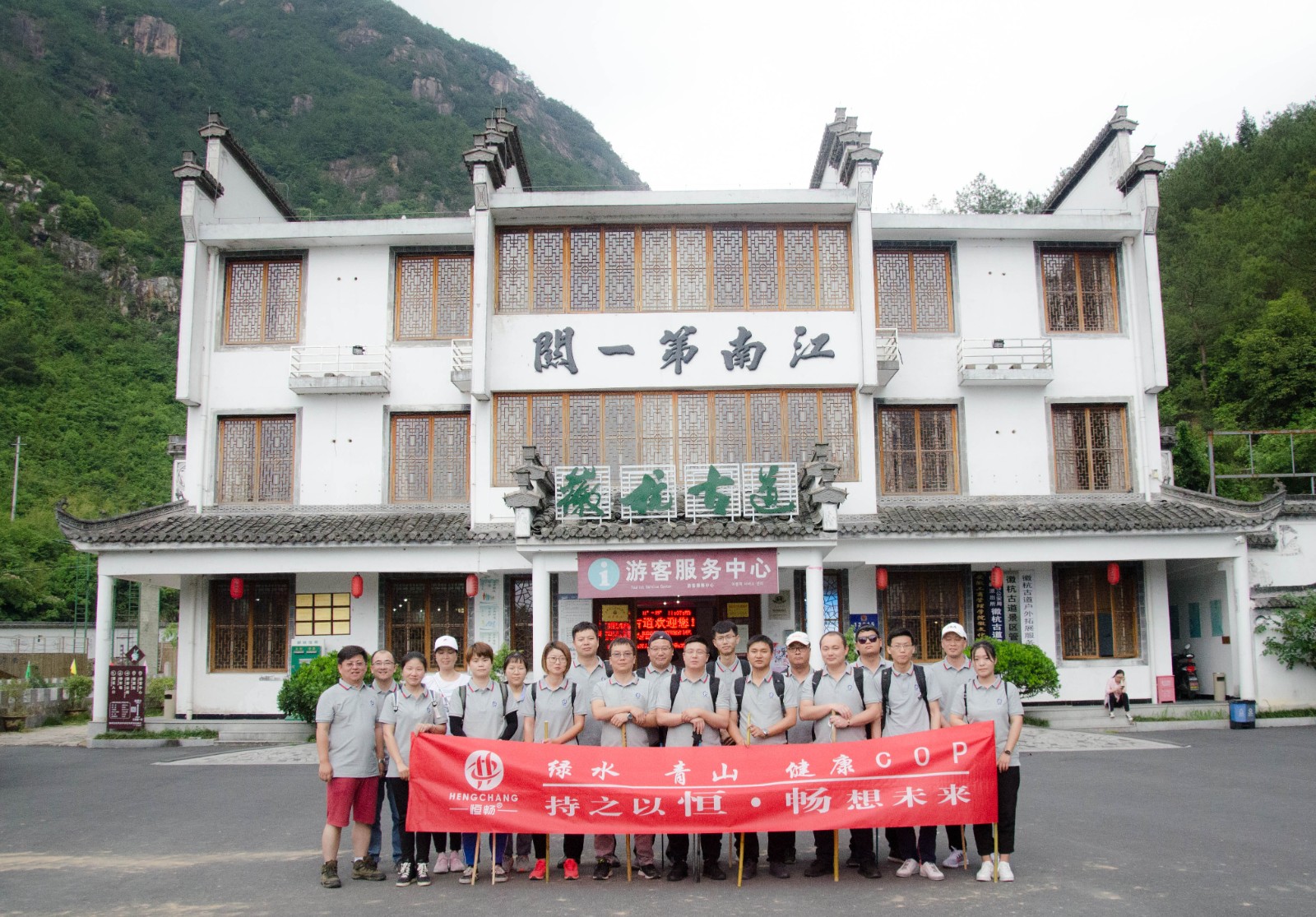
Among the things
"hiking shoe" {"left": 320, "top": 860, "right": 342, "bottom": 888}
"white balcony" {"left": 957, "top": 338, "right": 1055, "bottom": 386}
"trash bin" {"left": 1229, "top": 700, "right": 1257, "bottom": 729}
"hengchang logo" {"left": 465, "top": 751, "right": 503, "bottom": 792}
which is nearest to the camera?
"hiking shoe" {"left": 320, "top": 860, "right": 342, "bottom": 888}

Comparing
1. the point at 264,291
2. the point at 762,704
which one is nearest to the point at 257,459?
the point at 264,291

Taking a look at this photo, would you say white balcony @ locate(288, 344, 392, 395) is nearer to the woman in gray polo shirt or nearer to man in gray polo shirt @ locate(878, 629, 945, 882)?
man in gray polo shirt @ locate(878, 629, 945, 882)

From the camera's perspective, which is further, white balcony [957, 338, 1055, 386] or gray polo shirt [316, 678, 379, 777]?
white balcony [957, 338, 1055, 386]

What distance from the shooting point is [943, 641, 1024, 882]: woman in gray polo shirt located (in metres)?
7.11

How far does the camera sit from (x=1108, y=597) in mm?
17953

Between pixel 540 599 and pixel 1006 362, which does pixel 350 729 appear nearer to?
pixel 540 599

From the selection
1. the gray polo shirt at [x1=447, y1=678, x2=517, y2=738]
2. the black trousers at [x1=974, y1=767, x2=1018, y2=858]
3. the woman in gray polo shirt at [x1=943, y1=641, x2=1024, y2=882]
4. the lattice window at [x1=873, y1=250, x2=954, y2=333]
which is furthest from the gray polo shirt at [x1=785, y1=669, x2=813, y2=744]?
the lattice window at [x1=873, y1=250, x2=954, y2=333]

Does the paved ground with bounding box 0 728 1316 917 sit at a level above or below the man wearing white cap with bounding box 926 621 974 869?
below

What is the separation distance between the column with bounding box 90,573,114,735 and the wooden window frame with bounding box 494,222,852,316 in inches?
295

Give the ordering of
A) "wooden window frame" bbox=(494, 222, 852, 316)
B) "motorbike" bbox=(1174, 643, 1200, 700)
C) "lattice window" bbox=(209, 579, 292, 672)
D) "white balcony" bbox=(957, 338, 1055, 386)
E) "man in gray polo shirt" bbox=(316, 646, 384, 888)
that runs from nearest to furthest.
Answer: "man in gray polo shirt" bbox=(316, 646, 384, 888) < "wooden window frame" bbox=(494, 222, 852, 316) < "white balcony" bbox=(957, 338, 1055, 386) < "lattice window" bbox=(209, 579, 292, 672) < "motorbike" bbox=(1174, 643, 1200, 700)

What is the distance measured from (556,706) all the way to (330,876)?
5.92ft

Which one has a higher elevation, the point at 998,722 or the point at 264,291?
the point at 264,291

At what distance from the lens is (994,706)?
7.33 m

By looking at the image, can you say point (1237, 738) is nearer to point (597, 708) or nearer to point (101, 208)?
point (597, 708)
